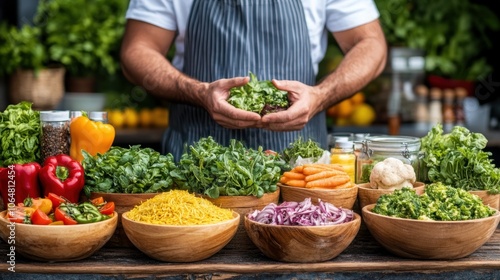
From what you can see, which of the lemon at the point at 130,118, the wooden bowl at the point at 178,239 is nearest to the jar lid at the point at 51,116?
the wooden bowl at the point at 178,239

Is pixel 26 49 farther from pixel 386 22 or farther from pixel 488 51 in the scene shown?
pixel 488 51

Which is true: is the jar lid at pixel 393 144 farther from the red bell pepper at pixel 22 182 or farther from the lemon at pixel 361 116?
the lemon at pixel 361 116

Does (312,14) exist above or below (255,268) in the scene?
above

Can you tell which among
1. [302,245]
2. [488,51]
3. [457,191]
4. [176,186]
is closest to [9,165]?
[176,186]

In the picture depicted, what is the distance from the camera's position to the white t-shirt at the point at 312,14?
11.0 feet

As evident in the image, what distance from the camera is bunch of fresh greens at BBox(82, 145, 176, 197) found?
2273mm

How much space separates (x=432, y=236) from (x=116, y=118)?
343cm

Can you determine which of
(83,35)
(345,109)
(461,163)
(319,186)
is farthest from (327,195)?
(83,35)

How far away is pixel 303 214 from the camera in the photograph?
2072 millimetres

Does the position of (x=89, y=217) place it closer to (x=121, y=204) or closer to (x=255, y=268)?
(x=121, y=204)

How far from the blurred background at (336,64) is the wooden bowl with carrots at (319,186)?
2.84 m

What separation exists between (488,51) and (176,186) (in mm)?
3865

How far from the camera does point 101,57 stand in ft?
16.8

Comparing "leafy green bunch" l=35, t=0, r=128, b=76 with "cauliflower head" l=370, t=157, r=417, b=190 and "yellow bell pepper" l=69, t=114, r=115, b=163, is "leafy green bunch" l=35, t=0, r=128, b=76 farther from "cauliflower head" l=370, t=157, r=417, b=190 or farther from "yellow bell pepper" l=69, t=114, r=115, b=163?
"cauliflower head" l=370, t=157, r=417, b=190
